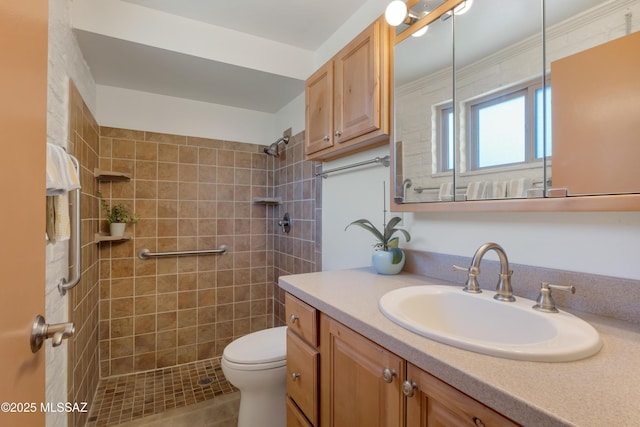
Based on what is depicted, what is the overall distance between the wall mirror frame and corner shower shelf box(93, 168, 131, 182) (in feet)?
6.24

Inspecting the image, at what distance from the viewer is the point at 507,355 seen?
0.55 m

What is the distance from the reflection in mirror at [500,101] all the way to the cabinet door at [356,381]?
655mm

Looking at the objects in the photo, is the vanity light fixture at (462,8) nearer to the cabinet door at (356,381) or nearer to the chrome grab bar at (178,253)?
the cabinet door at (356,381)

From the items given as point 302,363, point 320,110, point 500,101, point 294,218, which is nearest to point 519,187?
point 500,101

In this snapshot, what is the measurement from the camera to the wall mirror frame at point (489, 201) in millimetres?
698

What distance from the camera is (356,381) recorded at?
817 mm

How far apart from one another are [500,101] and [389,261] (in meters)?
0.73

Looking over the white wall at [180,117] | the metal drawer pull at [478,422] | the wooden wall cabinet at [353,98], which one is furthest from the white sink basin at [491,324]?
the white wall at [180,117]

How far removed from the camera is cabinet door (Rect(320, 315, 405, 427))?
0.69 m

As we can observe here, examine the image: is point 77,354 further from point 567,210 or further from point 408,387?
point 567,210

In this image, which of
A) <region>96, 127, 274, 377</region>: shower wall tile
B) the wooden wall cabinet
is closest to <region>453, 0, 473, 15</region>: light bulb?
the wooden wall cabinet

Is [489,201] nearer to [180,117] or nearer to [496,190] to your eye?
[496,190]

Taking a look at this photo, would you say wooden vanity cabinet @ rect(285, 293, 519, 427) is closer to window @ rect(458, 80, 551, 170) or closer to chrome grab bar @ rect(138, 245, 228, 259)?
window @ rect(458, 80, 551, 170)

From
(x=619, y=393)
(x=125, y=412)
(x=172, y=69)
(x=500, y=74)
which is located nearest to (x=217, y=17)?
(x=172, y=69)
